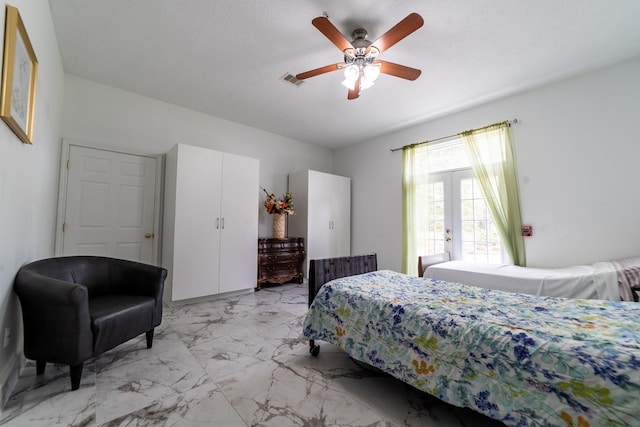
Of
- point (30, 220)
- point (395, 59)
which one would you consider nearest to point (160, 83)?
point (30, 220)

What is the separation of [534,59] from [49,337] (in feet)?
15.0

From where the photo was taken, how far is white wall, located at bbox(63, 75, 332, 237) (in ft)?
10.2

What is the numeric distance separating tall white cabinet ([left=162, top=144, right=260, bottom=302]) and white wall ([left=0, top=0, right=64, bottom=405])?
1.11m

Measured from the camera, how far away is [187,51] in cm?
259

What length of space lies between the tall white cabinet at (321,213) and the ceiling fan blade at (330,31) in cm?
263

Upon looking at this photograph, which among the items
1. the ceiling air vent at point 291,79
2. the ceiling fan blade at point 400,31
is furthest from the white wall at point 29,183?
the ceiling fan blade at point 400,31

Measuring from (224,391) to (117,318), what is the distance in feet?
3.01

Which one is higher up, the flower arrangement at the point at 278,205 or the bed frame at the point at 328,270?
the flower arrangement at the point at 278,205

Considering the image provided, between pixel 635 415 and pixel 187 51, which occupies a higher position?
pixel 187 51

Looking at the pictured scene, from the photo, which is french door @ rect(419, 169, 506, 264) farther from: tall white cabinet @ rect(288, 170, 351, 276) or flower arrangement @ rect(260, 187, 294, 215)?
flower arrangement @ rect(260, 187, 294, 215)

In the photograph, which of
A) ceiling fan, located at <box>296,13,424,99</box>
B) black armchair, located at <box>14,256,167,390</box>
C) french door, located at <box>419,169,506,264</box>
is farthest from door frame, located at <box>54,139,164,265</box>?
french door, located at <box>419,169,506,264</box>

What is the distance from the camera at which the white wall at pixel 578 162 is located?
2648mm

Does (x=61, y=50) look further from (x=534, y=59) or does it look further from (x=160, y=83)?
(x=534, y=59)

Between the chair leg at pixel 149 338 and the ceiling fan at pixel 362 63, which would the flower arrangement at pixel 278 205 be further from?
the chair leg at pixel 149 338
